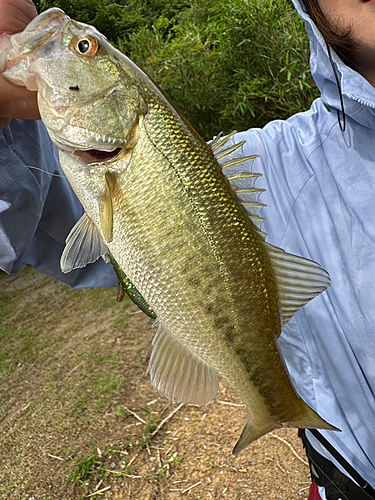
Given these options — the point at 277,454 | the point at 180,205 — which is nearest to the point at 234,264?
the point at 180,205

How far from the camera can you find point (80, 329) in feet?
14.2

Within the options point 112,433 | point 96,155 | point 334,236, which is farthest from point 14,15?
point 112,433

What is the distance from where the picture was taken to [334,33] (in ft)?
3.93

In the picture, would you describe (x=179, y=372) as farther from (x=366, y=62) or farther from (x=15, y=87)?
(x=366, y=62)

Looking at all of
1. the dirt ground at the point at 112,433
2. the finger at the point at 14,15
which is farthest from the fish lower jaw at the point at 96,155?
the dirt ground at the point at 112,433

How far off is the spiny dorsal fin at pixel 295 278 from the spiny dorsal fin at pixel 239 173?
55mm

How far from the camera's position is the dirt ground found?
2.83 m

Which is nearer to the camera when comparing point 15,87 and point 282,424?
point 15,87

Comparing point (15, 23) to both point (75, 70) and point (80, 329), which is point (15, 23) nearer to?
point (75, 70)

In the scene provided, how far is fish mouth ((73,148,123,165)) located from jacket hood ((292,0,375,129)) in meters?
0.65

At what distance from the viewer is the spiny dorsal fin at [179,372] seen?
0.92 meters

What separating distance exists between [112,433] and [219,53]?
3.18 metres

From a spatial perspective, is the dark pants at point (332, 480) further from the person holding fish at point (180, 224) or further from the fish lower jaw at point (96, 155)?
the fish lower jaw at point (96, 155)

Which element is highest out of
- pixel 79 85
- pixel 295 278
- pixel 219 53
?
pixel 79 85
